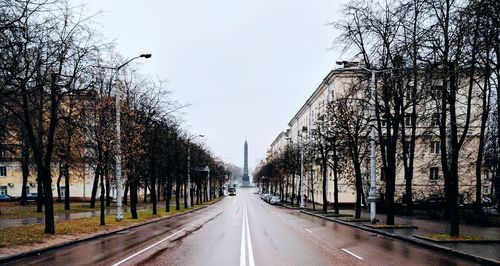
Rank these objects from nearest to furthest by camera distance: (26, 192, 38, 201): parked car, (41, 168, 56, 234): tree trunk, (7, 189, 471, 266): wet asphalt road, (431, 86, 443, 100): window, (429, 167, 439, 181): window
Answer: (7, 189, 471, 266): wet asphalt road
(431, 86, 443, 100): window
(41, 168, 56, 234): tree trunk
(429, 167, 439, 181): window
(26, 192, 38, 201): parked car

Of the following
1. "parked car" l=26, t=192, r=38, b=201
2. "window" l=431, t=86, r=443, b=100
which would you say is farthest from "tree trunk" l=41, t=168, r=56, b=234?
"parked car" l=26, t=192, r=38, b=201

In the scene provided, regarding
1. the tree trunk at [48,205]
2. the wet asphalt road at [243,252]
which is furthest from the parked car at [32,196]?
the wet asphalt road at [243,252]

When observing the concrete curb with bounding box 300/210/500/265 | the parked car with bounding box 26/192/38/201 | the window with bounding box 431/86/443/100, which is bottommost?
the parked car with bounding box 26/192/38/201

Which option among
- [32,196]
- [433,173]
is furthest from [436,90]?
[32,196]

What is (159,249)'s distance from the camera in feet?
51.3

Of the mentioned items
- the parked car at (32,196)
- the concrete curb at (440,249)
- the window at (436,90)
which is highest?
the window at (436,90)

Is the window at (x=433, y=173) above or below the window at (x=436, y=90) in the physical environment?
below

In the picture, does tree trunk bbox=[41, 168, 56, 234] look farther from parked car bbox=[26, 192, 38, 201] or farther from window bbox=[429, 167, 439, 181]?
parked car bbox=[26, 192, 38, 201]

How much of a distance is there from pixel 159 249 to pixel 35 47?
8.89 meters

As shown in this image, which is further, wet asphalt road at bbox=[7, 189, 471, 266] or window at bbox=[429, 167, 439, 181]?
window at bbox=[429, 167, 439, 181]

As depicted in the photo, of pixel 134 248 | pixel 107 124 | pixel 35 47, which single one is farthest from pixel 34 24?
pixel 107 124

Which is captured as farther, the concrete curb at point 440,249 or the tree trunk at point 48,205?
the tree trunk at point 48,205

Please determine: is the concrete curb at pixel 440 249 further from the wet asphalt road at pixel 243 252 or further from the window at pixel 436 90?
the window at pixel 436 90

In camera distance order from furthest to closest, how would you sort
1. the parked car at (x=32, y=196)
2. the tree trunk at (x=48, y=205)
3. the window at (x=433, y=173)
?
the parked car at (x=32, y=196) < the window at (x=433, y=173) < the tree trunk at (x=48, y=205)
